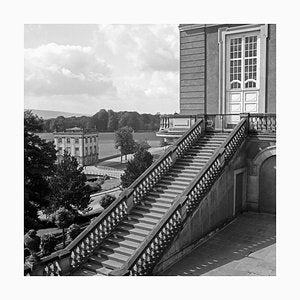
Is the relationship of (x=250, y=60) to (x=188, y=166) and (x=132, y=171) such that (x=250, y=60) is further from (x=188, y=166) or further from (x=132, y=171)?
(x=132, y=171)

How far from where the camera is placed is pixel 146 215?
42.6 ft

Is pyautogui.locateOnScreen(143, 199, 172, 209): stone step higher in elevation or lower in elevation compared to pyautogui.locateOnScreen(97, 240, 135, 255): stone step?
higher

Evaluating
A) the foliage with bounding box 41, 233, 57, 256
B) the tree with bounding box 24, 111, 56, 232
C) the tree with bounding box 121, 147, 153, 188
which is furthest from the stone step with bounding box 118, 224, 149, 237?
the tree with bounding box 121, 147, 153, 188

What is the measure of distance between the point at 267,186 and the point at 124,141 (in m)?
98.6

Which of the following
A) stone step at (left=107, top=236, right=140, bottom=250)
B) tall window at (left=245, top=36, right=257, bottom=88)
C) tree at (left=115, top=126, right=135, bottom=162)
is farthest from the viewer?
tree at (left=115, top=126, right=135, bottom=162)

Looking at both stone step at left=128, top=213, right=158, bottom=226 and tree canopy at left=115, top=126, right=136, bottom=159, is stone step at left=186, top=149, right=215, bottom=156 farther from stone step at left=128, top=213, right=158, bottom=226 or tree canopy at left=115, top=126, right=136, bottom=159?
tree canopy at left=115, top=126, right=136, bottom=159

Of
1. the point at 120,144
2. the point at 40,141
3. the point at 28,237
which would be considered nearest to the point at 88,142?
the point at 120,144

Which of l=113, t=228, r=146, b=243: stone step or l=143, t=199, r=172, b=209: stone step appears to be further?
l=143, t=199, r=172, b=209: stone step

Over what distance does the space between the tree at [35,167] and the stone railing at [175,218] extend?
1049 cm

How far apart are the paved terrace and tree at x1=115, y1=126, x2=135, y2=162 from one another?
3908 inches

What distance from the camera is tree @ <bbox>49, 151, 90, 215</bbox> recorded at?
26.1 meters

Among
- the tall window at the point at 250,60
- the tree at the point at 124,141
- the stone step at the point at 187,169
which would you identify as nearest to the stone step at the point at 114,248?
the stone step at the point at 187,169

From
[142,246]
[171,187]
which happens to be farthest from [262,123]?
[142,246]

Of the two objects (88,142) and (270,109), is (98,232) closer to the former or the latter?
(270,109)
